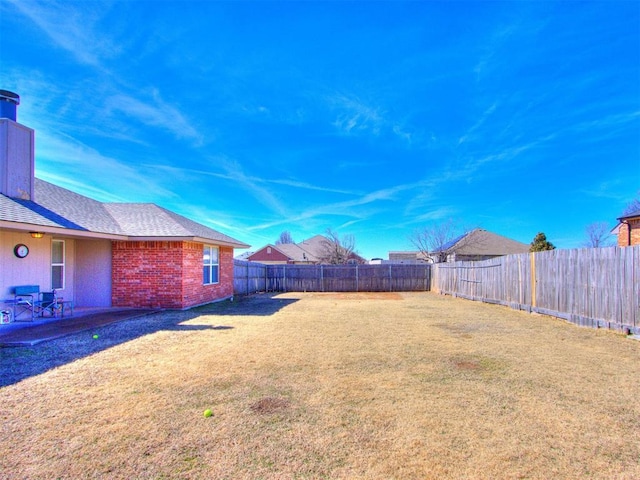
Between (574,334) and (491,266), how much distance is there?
6263mm

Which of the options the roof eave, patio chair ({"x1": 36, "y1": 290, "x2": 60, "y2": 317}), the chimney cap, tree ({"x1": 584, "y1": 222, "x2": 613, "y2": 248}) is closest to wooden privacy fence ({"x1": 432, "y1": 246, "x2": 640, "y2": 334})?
the roof eave

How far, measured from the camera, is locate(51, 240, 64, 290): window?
9610mm

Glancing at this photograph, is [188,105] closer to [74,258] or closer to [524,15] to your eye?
[74,258]

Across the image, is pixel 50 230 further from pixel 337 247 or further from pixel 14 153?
pixel 337 247

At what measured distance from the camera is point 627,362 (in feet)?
16.7

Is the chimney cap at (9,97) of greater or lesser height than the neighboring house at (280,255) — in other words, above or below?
above

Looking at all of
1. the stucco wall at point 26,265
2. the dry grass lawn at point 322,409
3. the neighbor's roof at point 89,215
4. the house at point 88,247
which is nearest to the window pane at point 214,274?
the house at point 88,247

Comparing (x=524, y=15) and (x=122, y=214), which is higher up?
(x=524, y=15)

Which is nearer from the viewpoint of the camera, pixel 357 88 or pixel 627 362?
pixel 627 362

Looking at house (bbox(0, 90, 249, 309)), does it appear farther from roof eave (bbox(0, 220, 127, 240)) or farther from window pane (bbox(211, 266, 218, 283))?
window pane (bbox(211, 266, 218, 283))

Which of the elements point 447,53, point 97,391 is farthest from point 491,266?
point 97,391

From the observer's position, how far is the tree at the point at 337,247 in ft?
110

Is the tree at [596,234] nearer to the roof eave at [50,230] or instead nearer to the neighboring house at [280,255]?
the neighboring house at [280,255]

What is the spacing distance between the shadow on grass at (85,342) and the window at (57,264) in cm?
296
